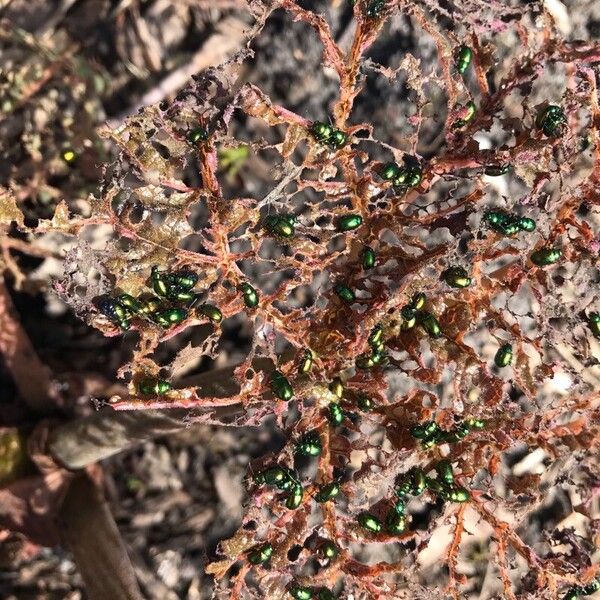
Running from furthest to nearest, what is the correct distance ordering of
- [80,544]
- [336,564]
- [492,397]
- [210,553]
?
[210,553]
[80,544]
[336,564]
[492,397]

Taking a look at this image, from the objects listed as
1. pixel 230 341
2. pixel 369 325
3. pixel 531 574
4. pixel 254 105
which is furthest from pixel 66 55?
pixel 531 574

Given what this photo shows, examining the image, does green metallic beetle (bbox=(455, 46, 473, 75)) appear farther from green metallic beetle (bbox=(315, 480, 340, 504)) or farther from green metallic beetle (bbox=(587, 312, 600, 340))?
green metallic beetle (bbox=(315, 480, 340, 504))

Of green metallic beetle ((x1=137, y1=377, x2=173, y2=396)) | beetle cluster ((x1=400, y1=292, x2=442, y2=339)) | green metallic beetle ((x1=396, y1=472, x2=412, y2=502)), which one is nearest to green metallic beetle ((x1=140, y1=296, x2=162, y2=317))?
green metallic beetle ((x1=137, y1=377, x2=173, y2=396))

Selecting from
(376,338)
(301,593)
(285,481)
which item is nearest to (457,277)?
(376,338)

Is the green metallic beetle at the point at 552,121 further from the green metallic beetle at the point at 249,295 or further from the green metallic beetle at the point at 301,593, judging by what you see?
the green metallic beetle at the point at 301,593

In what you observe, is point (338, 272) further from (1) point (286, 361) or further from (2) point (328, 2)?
(2) point (328, 2)

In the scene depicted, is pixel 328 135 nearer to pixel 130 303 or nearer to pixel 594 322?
pixel 130 303

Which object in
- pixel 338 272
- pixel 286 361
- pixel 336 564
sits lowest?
pixel 336 564
